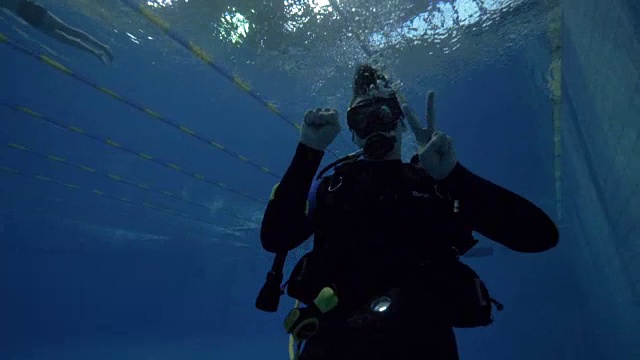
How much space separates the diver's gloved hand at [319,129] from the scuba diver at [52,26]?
9.05m

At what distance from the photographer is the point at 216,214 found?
2433 cm

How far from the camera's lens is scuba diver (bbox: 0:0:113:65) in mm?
8547

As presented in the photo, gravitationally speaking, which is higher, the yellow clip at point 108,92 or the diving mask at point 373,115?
the yellow clip at point 108,92

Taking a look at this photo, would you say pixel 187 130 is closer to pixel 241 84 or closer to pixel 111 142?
pixel 111 142

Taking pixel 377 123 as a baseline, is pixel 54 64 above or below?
above

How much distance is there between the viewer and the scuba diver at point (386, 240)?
191cm

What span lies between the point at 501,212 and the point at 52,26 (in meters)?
10.4

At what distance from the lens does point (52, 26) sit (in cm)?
890

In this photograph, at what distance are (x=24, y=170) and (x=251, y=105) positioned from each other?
1510 centimetres

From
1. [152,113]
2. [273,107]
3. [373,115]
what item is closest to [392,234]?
[373,115]

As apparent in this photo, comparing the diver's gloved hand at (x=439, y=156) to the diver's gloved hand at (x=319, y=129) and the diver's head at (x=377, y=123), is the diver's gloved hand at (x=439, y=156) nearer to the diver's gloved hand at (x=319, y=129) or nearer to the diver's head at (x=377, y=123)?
the diver's head at (x=377, y=123)

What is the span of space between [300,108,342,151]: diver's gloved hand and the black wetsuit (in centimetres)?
6

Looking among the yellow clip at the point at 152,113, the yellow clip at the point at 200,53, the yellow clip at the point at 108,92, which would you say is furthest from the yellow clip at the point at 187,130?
the yellow clip at the point at 200,53

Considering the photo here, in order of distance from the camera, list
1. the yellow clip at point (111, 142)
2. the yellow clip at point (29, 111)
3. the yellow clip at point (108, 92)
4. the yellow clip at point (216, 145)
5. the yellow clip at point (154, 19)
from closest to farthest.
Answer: the yellow clip at point (154, 19), the yellow clip at point (108, 92), the yellow clip at point (29, 111), the yellow clip at point (216, 145), the yellow clip at point (111, 142)
